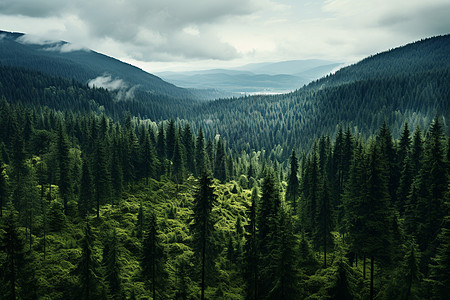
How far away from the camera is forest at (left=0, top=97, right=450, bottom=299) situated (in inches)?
892

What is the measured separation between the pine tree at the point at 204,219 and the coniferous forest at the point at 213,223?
101mm

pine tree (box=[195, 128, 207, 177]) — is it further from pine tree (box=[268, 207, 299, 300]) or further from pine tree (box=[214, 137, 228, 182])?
pine tree (box=[268, 207, 299, 300])

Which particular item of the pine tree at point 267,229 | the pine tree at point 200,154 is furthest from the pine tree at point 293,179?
the pine tree at point 267,229

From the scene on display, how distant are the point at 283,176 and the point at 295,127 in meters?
94.4

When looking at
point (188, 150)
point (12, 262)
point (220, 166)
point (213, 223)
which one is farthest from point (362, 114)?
point (12, 262)

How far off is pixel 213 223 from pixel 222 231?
75.9ft

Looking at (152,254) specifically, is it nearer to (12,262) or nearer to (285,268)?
(12,262)

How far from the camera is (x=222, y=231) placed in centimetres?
4822

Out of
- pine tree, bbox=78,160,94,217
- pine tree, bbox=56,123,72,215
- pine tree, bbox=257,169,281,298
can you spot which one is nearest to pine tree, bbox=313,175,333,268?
pine tree, bbox=257,169,281,298

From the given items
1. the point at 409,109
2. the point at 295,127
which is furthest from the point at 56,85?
the point at 409,109

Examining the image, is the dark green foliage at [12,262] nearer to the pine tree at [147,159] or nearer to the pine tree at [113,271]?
the pine tree at [113,271]

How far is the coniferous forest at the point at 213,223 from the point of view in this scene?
22938 mm

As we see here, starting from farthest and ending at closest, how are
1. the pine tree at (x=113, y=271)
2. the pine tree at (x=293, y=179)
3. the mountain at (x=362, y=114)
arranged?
1. the mountain at (x=362, y=114)
2. the pine tree at (x=293, y=179)
3. the pine tree at (x=113, y=271)

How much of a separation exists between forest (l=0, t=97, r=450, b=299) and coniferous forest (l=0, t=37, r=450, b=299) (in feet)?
0.50
